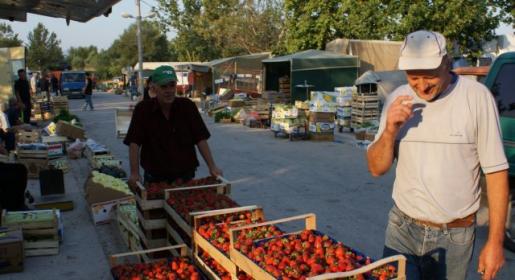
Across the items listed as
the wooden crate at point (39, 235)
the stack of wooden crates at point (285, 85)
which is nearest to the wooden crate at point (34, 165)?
the wooden crate at point (39, 235)

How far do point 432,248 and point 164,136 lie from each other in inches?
112

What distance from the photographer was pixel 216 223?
13.3 feet

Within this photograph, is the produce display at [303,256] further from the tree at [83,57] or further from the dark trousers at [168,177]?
the tree at [83,57]

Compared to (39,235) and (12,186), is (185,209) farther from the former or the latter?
(12,186)

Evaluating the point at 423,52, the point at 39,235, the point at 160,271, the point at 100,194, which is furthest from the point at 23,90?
the point at 423,52

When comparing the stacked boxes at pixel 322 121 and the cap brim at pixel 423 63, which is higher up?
the cap brim at pixel 423 63

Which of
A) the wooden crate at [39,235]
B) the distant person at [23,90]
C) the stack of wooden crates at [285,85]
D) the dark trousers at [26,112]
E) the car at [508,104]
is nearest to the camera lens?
the car at [508,104]

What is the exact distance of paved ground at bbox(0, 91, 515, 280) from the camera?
237 inches

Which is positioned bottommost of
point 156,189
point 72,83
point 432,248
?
point 156,189

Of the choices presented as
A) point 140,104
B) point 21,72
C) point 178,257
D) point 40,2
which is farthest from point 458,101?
point 21,72

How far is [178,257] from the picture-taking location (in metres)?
4.18

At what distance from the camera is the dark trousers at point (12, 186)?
7.09 metres

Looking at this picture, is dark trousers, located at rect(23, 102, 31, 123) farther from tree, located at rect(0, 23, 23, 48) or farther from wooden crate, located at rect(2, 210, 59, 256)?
tree, located at rect(0, 23, 23, 48)

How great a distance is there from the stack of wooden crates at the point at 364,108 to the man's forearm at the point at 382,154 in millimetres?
13521
